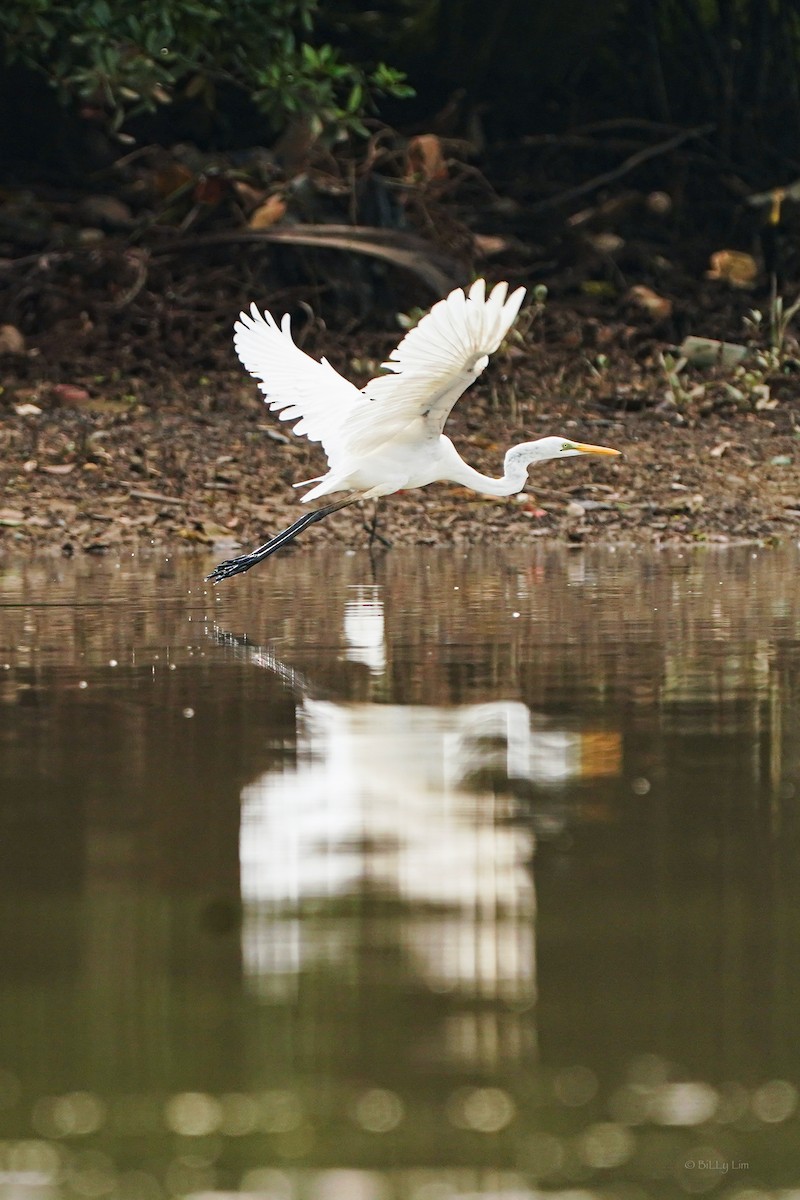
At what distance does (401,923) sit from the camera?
16.4 ft

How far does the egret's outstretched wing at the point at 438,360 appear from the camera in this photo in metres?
10.4

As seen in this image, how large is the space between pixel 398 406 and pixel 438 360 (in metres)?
0.97

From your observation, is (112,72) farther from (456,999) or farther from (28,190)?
(456,999)

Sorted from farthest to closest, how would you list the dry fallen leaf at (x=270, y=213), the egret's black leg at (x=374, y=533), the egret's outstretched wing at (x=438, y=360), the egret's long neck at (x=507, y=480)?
the dry fallen leaf at (x=270, y=213) → the egret's black leg at (x=374, y=533) → the egret's long neck at (x=507, y=480) → the egret's outstretched wing at (x=438, y=360)

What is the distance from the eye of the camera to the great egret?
10805 mm

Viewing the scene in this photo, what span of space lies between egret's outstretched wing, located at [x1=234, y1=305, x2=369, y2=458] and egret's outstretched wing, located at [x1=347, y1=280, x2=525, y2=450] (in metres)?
0.74

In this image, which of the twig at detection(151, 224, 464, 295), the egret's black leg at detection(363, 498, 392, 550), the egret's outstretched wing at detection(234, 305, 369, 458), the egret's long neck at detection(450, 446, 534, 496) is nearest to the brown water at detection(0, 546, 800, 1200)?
the egret's long neck at detection(450, 446, 534, 496)

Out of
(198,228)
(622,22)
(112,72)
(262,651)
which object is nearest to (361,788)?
(262,651)

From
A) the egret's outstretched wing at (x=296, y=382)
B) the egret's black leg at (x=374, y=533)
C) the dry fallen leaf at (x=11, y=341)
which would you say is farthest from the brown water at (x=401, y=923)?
the dry fallen leaf at (x=11, y=341)

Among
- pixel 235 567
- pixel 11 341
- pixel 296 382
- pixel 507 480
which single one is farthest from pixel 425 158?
pixel 235 567

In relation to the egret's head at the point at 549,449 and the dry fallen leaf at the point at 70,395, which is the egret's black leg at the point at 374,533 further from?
the dry fallen leaf at the point at 70,395

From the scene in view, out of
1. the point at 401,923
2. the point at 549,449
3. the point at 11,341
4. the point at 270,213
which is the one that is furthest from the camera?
the point at 270,213

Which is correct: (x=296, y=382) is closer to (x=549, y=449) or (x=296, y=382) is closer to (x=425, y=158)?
(x=549, y=449)

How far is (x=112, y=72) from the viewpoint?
1916cm
